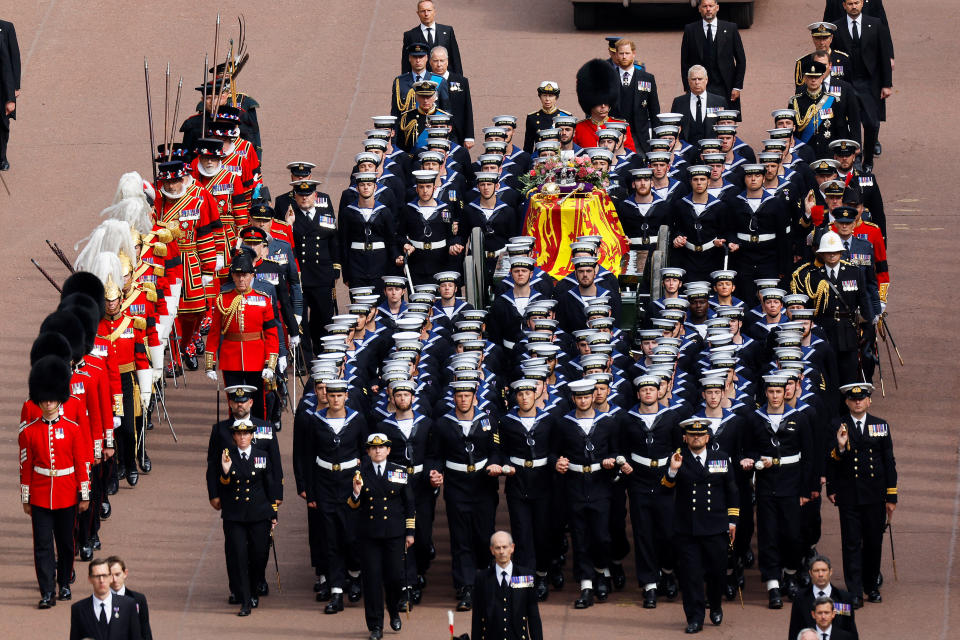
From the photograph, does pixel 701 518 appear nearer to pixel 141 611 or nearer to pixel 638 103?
pixel 141 611

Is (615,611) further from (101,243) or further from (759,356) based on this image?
(101,243)

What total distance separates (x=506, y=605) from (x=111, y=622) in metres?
2.53

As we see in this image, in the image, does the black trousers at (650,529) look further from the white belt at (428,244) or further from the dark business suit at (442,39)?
the dark business suit at (442,39)

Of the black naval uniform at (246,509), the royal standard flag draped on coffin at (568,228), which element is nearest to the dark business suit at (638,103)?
the royal standard flag draped on coffin at (568,228)

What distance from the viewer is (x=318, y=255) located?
2136cm

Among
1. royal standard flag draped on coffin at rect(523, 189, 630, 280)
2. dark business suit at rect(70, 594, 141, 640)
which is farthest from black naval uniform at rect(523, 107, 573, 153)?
dark business suit at rect(70, 594, 141, 640)

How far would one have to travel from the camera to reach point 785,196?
20.7 meters

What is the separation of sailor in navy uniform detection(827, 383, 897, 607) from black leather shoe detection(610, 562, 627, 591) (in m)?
1.68

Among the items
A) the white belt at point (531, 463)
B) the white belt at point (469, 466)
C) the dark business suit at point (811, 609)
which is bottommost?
the dark business suit at point (811, 609)

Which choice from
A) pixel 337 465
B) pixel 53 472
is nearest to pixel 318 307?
pixel 337 465

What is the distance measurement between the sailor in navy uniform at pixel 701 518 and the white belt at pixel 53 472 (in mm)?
4406

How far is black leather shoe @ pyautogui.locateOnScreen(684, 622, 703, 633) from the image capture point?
16.6m

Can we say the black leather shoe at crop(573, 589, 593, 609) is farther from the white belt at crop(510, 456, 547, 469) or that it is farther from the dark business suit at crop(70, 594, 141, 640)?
the dark business suit at crop(70, 594, 141, 640)

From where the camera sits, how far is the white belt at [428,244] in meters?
21.2
